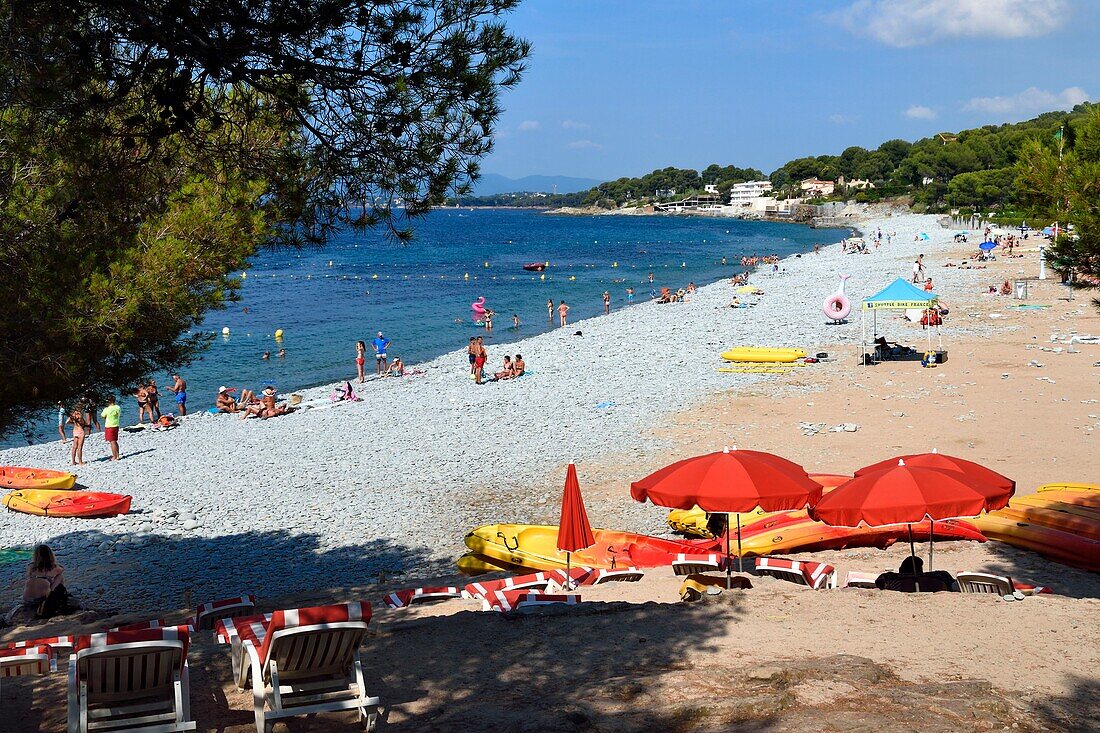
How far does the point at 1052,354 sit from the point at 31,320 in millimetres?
21850

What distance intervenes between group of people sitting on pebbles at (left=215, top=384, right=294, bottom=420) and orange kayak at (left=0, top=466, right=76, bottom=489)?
6148mm

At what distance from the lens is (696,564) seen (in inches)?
365

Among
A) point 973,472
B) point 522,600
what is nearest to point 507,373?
point 522,600

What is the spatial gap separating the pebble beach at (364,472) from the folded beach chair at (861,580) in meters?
3.84

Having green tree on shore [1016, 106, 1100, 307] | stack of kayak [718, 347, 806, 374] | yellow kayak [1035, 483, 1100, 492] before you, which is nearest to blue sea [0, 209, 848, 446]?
green tree on shore [1016, 106, 1100, 307]

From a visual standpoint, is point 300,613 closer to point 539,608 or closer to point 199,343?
point 539,608

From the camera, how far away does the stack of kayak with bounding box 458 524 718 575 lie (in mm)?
10117

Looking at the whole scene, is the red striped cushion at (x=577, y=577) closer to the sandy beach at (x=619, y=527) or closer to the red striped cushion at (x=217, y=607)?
the sandy beach at (x=619, y=527)

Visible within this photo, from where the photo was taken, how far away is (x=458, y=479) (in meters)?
15.1

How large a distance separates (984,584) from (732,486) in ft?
7.54

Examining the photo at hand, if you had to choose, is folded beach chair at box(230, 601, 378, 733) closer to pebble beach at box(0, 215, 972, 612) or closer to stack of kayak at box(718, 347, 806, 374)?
pebble beach at box(0, 215, 972, 612)

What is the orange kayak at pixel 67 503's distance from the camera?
14016 millimetres

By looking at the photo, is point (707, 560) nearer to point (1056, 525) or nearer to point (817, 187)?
point (1056, 525)

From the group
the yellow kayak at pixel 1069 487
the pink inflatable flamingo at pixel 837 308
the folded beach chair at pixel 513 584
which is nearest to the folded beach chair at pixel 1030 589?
the yellow kayak at pixel 1069 487
